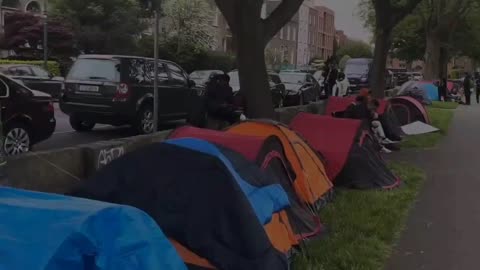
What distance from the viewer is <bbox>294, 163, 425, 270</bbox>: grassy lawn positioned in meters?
5.58

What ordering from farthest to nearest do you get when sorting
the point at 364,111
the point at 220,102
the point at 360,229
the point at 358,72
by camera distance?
the point at 358,72, the point at 364,111, the point at 220,102, the point at 360,229

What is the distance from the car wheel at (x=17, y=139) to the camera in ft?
32.7

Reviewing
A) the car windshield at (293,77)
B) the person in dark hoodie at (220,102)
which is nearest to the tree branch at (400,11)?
the car windshield at (293,77)

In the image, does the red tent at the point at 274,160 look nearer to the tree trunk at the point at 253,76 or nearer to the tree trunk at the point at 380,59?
the tree trunk at the point at 253,76

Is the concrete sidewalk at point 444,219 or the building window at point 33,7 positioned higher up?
the building window at point 33,7

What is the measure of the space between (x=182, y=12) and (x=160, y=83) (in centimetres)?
2834

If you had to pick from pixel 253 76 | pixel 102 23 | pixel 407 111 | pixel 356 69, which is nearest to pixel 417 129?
pixel 407 111

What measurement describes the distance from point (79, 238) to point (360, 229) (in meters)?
4.45

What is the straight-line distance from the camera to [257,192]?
16.8ft

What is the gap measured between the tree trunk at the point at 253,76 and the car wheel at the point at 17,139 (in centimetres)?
367

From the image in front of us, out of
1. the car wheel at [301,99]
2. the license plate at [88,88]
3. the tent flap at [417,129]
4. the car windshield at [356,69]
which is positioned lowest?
the tent flap at [417,129]

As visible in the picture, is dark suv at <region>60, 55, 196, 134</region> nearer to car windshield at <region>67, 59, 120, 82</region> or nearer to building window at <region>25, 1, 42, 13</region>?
car windshield at <region>67, 59, 120, 82</region>

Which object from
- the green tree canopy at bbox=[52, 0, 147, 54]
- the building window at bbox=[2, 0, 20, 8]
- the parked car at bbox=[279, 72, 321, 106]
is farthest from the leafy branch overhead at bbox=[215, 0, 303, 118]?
the building window at bbox=[2, 0, 20, 8]

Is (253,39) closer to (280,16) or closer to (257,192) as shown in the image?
(280,16)
